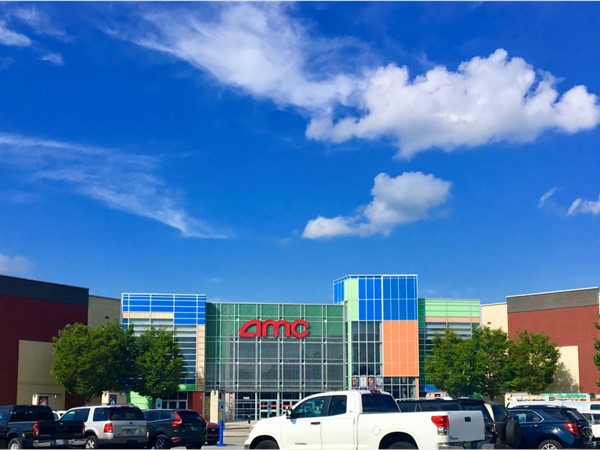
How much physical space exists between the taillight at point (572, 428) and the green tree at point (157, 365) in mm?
42319

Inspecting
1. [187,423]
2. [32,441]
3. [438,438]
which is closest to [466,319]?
[187,423]

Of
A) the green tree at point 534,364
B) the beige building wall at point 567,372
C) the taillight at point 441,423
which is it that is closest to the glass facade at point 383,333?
the green tree at point 534,364

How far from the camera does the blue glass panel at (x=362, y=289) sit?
243 feet

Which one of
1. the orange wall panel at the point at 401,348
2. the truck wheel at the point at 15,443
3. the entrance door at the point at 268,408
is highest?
the orange wall panel at the point at 401,348

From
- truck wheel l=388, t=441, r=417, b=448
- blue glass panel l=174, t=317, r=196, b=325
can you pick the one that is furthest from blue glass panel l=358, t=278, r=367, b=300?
truck wheel l=388, t=441, r=417, b=448

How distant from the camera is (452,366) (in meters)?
64.8

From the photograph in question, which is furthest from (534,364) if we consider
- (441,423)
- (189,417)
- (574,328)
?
(441,423)

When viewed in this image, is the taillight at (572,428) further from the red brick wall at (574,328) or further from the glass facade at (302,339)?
the glass facade at (302,339)

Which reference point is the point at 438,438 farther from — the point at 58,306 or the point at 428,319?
the point at 428,319

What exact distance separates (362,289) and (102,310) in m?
23.9

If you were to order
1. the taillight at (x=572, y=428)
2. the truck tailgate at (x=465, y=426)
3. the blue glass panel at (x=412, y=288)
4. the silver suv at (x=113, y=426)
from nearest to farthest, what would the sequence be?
the truck tailgate at (x=465, y=426), the taillight at (x=572, y=428), the silver suv at (x=113, y=426), the blue glass panel at (x=412, y=288)

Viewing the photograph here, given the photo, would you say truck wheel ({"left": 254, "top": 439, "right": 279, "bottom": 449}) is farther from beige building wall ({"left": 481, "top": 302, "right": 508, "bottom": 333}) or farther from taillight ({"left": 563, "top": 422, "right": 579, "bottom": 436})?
beige building wall ({"left": 481, "top": 302, "right": 508, "bottom": 333})

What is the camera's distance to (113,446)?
2859 centimetres

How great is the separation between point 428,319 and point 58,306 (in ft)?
111
